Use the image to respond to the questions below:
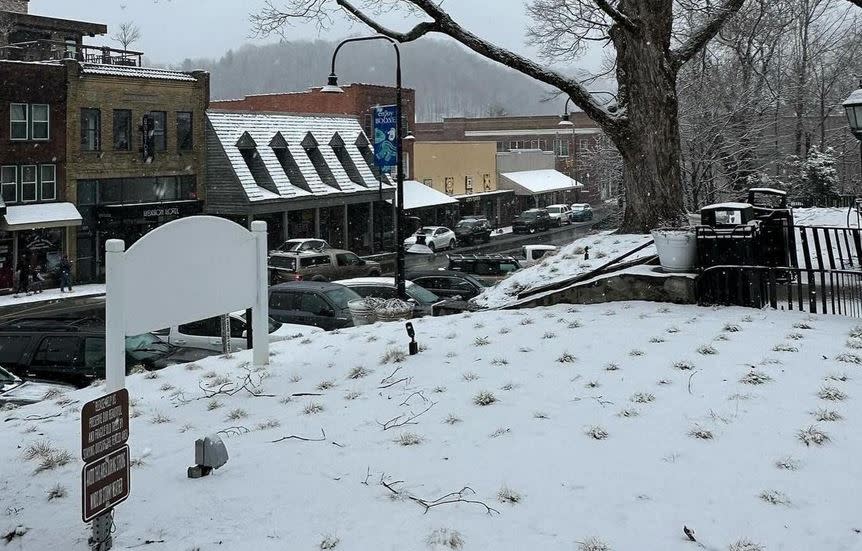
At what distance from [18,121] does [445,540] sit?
32.3 meters

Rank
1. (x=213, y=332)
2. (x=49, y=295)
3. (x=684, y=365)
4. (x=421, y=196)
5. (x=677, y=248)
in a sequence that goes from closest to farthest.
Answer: (x=684, y=365) → (x=677, y=248) → (x=213, y=332) → (x=49, y=295) → (x=421, y=196)

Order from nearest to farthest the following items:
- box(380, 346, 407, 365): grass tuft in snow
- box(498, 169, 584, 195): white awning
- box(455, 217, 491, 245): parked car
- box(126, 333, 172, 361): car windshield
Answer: box(380, 346, 407, 365): grass tuft in snow
box(126, 333, 172, 361): car windshield
box(455, 217, 491, 245): parked car
box(498, 169, 584, 195): white awning

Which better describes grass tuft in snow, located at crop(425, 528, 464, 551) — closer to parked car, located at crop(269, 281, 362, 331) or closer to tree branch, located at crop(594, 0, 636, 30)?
tree branch, located at crop(594, 0, 636, 30)

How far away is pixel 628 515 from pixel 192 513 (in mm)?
2989

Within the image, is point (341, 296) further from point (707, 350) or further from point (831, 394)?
point (831, 394)

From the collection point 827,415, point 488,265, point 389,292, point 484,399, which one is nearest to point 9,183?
point 488,265

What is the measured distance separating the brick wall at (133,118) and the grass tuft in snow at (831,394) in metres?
32.4

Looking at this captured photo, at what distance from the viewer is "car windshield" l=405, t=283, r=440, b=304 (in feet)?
69.9

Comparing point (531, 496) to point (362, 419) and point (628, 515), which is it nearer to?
point (628, 515)

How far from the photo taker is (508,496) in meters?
5.92

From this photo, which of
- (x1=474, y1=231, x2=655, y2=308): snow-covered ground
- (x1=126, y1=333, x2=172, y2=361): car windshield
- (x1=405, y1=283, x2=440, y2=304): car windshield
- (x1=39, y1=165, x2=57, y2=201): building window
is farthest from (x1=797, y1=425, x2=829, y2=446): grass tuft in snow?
(x1=39, y1=165, x2=57, y2=201): building window

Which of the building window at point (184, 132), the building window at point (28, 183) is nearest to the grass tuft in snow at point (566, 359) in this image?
the building window at point (28, 183)

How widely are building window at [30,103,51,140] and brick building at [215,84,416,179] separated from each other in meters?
14.8

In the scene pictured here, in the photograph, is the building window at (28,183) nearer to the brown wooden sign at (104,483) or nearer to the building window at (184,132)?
the building window at (184,132)
